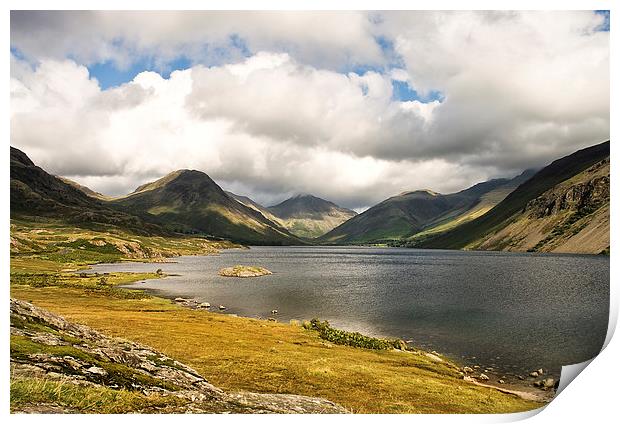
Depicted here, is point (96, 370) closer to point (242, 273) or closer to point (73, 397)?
point (73, 397)

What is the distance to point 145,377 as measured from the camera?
92.7ft

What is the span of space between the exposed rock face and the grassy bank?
4.72 feet

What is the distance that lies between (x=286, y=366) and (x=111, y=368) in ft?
60.6

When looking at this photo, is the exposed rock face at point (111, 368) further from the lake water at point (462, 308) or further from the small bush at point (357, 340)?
the lake water at point (462, 308)

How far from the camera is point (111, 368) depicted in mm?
27328

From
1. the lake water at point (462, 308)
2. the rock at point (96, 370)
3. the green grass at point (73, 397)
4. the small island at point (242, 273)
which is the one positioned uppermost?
the rock at point (96, 370)

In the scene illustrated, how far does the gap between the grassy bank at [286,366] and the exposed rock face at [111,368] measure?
144 cm

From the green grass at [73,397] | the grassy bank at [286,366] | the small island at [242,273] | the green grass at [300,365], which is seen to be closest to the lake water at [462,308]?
the grassy bank at [286,366]

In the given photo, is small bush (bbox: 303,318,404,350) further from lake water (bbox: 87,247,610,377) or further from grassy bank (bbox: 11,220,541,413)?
lake water (bbox: 87,247,610,377)

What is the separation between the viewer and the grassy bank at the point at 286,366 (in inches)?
1262

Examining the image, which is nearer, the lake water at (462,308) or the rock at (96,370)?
the rock at (96,370)

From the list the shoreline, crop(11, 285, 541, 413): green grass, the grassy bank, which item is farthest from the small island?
the shoreline

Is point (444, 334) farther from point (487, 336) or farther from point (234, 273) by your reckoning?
point (234, 273)

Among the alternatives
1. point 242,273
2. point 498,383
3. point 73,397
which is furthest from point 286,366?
point 242,273
